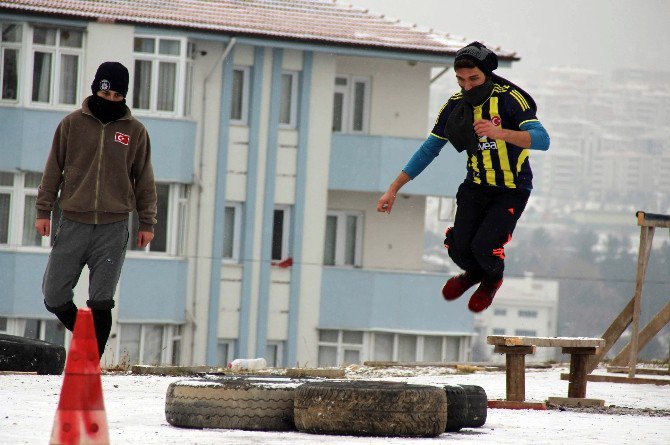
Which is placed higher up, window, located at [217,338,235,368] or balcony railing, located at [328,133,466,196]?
balcony railing, located at [328,133,466,196]

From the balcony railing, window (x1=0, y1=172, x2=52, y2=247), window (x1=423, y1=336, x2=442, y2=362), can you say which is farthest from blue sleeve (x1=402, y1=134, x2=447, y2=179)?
window (x1=423, y1=336, x2=442, y2=362)

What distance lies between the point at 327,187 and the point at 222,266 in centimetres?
324

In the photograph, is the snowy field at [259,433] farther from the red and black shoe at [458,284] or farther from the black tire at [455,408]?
the red and black shoe at [458,284]

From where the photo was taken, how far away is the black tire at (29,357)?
13328mm

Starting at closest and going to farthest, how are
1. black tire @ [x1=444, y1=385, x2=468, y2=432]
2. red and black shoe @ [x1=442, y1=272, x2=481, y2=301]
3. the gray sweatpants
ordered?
black tire @ [x1=444, y1=385, x2=468, y2=432] → the gray sweatpants → red and black shoe @ [x1=442, y1=272, x2=481, y2=301]

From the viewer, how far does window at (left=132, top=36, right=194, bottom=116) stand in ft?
113

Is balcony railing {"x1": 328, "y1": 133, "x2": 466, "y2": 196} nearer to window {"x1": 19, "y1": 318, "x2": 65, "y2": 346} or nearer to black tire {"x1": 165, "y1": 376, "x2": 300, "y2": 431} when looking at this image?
window {"x1": 19, "y1": 318, "x2": 65, "y2": 346}

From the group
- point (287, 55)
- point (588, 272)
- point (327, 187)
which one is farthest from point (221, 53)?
point (588, 272)

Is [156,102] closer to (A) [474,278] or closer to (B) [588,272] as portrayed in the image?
(A) [474,278]

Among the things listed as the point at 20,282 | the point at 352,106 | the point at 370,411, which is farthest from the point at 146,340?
the point at 370,411

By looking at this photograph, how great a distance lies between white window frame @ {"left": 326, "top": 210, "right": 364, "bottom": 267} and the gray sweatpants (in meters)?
27.5

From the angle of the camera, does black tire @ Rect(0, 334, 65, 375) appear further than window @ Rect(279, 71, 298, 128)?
No

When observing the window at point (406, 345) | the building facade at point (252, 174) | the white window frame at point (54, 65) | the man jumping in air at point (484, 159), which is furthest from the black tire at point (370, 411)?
the window at point (406, 345)

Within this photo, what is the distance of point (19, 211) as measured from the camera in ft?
111
